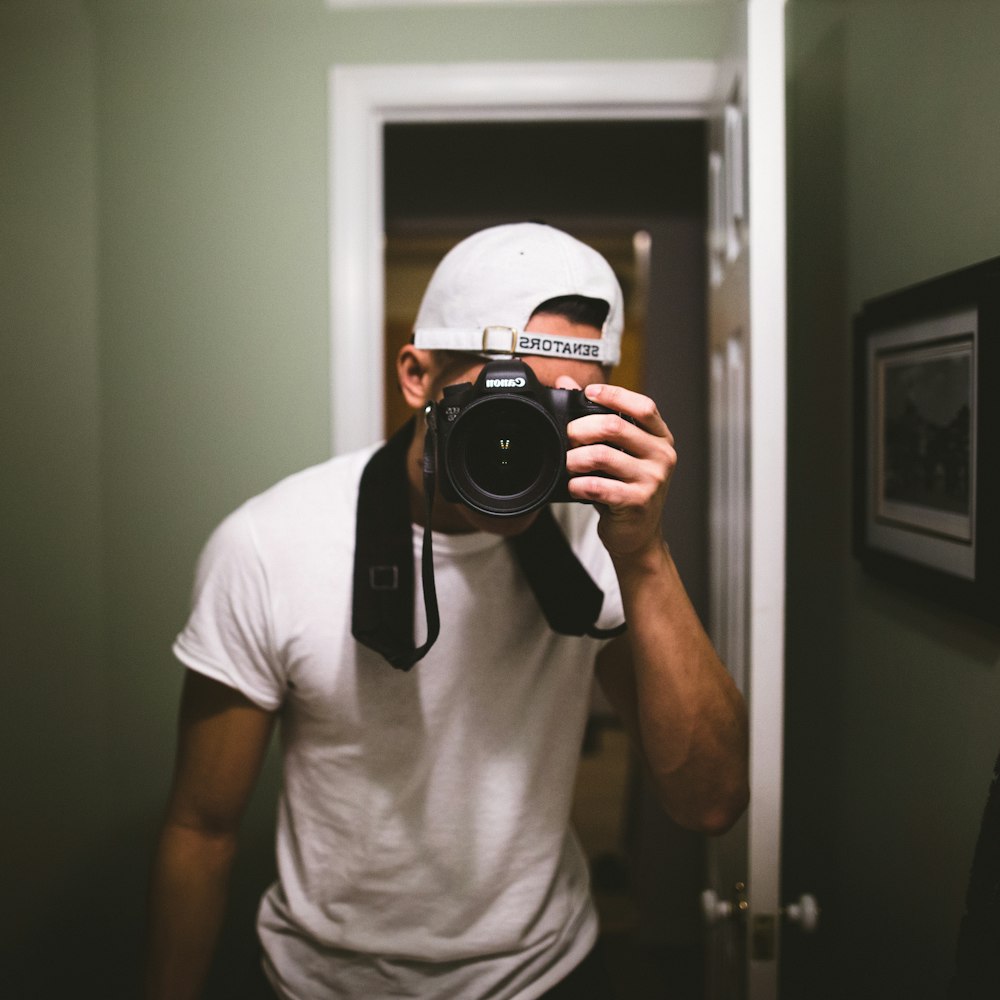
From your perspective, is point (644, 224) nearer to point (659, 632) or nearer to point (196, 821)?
point (659, 632)

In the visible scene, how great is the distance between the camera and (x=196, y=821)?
0.84m

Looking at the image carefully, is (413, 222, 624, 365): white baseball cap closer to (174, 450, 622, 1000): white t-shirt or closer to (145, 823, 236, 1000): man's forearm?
(174, 450, 622, 1000): white t-shirt

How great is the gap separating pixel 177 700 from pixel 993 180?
129cm

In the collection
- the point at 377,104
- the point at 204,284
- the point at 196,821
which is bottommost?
the point at 196,821

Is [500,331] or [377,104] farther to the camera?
[377,104]

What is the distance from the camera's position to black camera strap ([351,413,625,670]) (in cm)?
80

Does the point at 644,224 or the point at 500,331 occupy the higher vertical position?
the point at 644,224

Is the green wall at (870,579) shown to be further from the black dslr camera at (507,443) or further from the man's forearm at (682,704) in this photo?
the black dslr camera at (507,443)

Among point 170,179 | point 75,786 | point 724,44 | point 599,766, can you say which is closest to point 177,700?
point 75,786

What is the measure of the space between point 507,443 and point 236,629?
0.34 metres

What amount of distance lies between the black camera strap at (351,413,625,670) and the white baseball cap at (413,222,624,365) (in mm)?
154

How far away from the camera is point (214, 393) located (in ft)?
4.43

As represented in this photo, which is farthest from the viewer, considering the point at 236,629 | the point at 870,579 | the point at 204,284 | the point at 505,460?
the point at 204,284

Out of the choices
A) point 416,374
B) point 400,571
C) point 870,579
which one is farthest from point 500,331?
point 870,579
